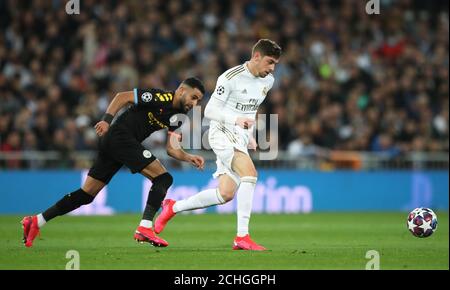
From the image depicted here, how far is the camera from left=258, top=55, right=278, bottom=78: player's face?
1139 cm

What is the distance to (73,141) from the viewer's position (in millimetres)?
19859

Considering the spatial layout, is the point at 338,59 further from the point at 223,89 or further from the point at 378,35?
the point at 223,89

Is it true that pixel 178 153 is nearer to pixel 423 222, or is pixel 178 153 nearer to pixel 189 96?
pixel 189 96

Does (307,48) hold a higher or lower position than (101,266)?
higher

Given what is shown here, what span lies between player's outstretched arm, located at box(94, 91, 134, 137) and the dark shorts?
0.39 meters

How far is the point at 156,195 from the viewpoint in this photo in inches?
445

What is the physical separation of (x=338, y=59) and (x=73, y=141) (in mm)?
7457

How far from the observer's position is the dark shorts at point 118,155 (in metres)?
11.4

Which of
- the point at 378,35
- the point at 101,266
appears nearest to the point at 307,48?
the point at 378,35

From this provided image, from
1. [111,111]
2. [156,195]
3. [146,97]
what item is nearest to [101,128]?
[111,111]

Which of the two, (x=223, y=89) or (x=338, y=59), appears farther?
(x=338, y=59)

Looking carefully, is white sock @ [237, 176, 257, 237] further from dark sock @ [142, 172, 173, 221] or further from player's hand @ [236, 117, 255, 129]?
dark sock @ [142, 172, 173, 221]

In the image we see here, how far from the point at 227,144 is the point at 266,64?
1.08 metres
